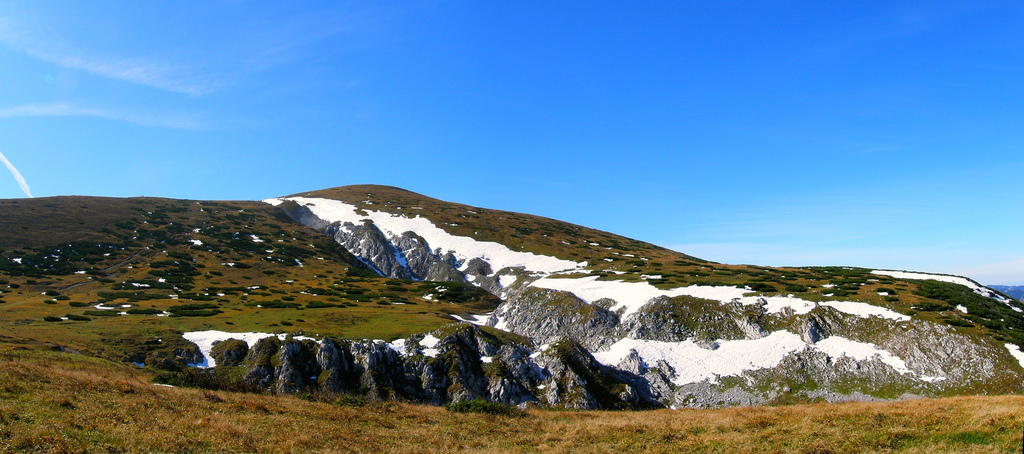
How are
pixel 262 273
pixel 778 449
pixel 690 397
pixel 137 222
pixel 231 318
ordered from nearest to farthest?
1. pixel 778 449
2. pixel 690 397
3. pixel 231 318
4. pixel 262 273
5. pixel 137 222

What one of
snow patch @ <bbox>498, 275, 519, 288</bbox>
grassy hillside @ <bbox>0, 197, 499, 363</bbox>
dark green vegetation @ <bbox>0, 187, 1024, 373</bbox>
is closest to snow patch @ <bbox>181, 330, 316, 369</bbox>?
grassy hillside @ <bbox>0, 197, 499, 363</bbox>

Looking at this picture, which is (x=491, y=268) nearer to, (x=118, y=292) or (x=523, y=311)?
(x=523, y=311)

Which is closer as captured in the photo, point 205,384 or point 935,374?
point 205,384

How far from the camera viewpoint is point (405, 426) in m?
24.8

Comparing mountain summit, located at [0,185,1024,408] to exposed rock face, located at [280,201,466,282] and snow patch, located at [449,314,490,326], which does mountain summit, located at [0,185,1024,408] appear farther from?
exposed rock face, located at [280,201,466,282]

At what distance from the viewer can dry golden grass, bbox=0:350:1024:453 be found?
56.1ft

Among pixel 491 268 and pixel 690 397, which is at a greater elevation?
pixel 491 268

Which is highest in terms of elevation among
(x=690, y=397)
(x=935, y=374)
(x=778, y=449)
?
(x=778, y=449)

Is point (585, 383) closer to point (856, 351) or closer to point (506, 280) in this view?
point (856, 351)

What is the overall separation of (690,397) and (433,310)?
45.3 meters

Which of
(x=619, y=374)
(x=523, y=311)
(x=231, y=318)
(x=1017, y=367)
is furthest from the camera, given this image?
(x=523, y=311)

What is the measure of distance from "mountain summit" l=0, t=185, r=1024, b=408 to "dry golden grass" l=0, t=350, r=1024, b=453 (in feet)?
31.4

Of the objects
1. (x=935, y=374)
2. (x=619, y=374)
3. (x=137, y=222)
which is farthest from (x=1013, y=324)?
(x=137, y=222)

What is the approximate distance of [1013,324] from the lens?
54.5 meters
